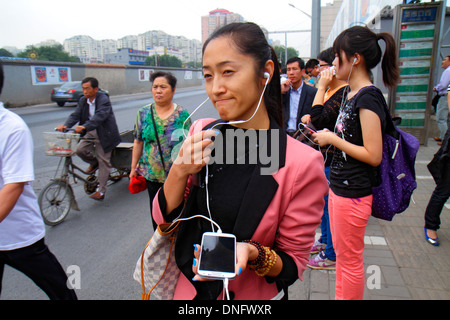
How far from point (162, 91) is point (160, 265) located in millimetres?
2748

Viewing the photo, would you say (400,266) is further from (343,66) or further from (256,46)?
(256,46)

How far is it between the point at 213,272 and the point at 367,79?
169 cm

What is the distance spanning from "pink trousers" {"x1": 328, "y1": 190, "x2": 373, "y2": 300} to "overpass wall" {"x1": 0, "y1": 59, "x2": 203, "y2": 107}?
799 inches

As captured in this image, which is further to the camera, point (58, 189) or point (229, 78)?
point (58, 189)

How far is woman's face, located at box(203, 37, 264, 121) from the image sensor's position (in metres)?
1.18

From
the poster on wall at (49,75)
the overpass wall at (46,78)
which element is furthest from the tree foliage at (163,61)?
the poster on wall at (49,75)

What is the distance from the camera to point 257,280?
1378mm

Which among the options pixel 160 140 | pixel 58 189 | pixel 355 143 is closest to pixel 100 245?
pixel 58 189

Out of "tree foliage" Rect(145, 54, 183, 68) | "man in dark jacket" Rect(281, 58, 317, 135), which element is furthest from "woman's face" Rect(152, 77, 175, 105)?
"tree foliage" Rect(145, 54, 183, 68)

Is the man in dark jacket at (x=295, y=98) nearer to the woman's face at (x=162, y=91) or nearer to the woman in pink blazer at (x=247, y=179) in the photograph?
the woman's face at (x=162, y=91)

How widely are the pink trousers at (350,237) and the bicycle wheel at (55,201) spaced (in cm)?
371

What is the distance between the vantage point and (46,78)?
20922 mm

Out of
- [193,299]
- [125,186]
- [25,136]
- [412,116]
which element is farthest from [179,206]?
[412,116]
